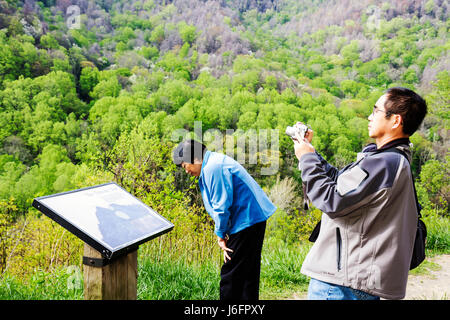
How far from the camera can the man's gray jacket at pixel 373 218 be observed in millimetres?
1171

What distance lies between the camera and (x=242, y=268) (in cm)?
208

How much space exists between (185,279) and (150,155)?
626cm

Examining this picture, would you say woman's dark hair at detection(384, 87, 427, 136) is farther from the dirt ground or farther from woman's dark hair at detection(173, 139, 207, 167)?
the dirt ground

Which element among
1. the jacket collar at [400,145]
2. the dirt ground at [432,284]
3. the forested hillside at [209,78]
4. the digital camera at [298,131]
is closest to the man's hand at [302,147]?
the digital camera at [298,131]

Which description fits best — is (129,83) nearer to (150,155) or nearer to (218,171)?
(150,155)

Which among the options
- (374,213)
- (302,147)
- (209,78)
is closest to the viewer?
(374,213)

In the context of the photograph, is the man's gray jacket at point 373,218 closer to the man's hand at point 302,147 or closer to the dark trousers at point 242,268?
the man's hand at point 302,147

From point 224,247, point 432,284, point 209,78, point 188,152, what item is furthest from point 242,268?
point 209,78

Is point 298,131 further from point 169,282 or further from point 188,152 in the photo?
→ point 169,282

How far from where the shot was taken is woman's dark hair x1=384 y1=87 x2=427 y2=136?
1.26 m

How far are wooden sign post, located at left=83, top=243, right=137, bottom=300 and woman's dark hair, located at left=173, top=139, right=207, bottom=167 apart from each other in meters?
0.79

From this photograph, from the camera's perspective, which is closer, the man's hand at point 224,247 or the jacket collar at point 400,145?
the jacket collar at point 400,145

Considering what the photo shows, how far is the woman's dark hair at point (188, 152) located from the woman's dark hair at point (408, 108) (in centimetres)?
119

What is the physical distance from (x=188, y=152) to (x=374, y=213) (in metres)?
1.24
